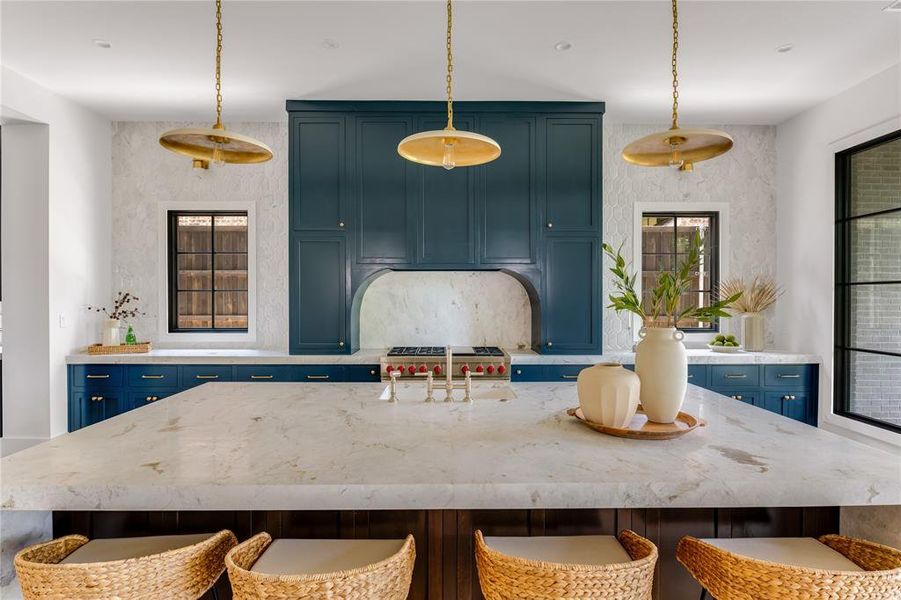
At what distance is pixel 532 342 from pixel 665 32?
2445 millimetres

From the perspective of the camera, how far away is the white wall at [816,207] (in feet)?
10.8

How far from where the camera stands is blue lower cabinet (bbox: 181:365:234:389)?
3.55 meters

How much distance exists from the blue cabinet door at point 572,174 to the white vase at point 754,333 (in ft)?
5.10

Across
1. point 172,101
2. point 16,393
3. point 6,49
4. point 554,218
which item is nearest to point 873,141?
point 554,218

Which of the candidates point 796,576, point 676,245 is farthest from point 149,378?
point 676,245

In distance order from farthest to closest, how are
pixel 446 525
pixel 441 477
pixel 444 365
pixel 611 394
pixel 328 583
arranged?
pixel 444 365 → pixel 611 394 → pixel 446 525 → pixel 441 477 → pixel 328 583

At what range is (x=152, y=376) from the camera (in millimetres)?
3553

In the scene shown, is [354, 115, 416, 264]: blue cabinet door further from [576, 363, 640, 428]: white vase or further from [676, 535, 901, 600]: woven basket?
[676, 535, 901, 600]: woven basket

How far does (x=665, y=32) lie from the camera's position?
106 inches

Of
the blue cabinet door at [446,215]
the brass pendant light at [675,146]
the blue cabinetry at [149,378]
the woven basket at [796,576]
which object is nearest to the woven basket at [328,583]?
the woven basket at [796,576]

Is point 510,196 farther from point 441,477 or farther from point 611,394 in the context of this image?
point 441,477

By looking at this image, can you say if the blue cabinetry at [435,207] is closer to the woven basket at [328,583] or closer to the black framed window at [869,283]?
the black framed window at [869,283]

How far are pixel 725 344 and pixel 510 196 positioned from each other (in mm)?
2214

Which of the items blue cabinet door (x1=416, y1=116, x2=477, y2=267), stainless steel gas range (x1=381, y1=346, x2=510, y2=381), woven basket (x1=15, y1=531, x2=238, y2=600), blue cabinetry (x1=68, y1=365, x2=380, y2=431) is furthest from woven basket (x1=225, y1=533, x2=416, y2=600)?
blue cabinet door (x1=416, y1=116, x2=477, y2=267)
